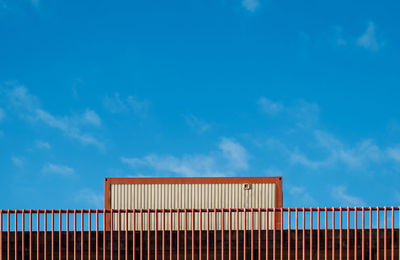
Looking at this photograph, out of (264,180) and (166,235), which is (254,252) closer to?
(166,235)

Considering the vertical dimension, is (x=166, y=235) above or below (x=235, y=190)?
below

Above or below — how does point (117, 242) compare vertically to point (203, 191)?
below

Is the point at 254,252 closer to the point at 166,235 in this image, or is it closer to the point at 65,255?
the point at 166,235

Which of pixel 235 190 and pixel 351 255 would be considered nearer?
pixel 351 255

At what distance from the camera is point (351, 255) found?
21188 mm

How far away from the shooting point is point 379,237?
69.7 feet

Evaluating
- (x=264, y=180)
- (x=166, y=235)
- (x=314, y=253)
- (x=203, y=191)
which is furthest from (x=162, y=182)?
(x=314, y=253)

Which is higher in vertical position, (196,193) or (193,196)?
(196,193)

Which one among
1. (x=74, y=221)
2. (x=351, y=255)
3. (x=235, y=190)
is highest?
(x=235, y=190)

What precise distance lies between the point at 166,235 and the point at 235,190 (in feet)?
25.1

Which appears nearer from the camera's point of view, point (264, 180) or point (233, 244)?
point (233, 244)

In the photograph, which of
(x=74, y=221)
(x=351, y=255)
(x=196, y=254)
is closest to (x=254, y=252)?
(x=196, y=254)

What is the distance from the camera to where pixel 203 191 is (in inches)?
1097

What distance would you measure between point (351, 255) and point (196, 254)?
19.4 ft
